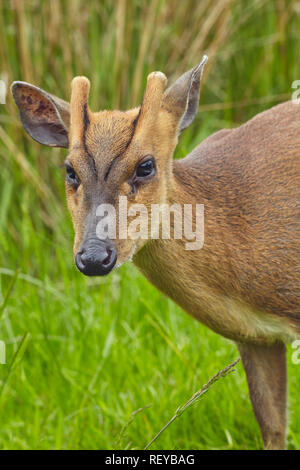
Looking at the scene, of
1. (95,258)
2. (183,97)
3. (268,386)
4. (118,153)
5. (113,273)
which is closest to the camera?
(95,258)

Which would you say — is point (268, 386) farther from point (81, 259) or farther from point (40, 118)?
point (40, 118)

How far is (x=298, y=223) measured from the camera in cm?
304

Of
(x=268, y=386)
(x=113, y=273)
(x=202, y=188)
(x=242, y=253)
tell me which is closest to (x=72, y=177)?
(x=202, y=188)

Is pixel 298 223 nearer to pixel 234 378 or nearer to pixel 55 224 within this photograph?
pixel 234 378

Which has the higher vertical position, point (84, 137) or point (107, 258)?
point (84, 137)

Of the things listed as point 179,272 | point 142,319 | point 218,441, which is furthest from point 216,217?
point 142,319

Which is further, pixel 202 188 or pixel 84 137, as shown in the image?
pixel 202 188

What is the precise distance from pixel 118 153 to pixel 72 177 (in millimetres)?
188

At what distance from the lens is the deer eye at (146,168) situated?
9.00ft

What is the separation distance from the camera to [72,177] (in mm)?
2795

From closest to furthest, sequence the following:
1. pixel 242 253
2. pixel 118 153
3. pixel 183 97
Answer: pixel 118 153
pixel 183 97
pixel 242 253

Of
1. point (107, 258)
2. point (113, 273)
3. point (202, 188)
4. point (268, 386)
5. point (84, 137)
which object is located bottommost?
point (268, 386)

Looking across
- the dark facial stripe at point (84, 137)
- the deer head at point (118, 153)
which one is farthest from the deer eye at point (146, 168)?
the dark facial stripe at point (84, 137)

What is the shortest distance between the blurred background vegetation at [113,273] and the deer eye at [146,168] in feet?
3.10
